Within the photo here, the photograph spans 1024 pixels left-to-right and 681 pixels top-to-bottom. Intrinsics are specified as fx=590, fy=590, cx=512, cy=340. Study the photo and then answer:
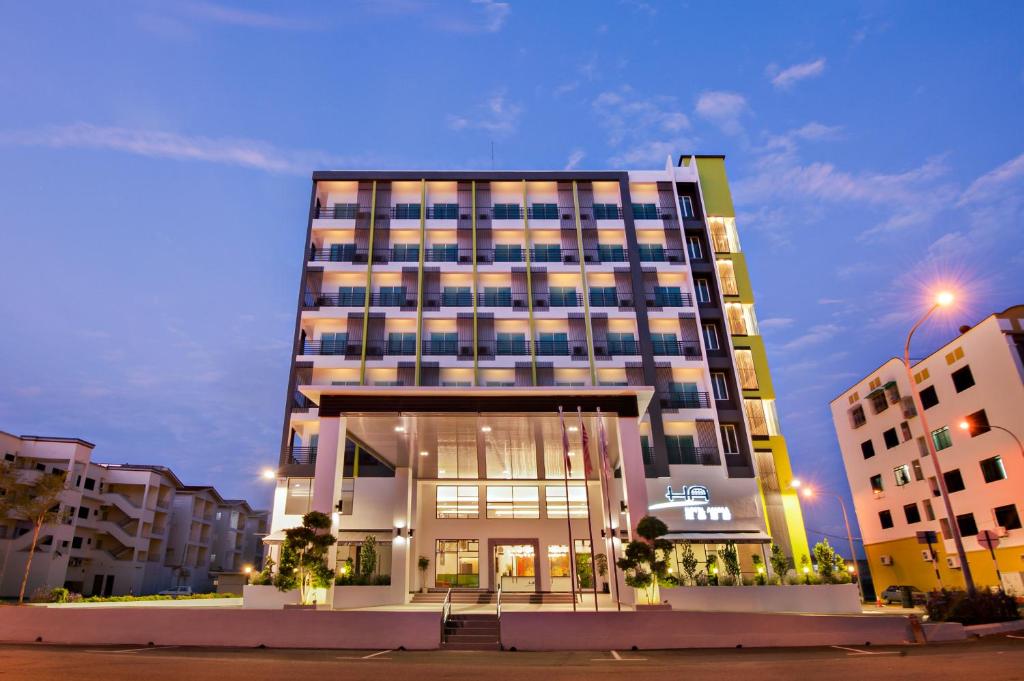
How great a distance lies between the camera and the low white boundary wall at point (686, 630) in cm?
1625

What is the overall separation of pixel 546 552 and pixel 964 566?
19.8m

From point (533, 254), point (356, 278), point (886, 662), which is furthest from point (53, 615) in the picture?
point (533, 254)

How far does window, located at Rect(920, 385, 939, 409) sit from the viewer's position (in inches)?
1513

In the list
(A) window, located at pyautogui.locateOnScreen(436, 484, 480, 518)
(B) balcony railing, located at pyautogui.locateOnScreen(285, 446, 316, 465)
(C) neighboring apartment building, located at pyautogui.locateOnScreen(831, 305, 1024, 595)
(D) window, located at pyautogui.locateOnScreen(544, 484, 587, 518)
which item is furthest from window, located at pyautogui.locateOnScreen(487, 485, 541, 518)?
(C) neighboring apartment building, located at pyautogui.locateOnScreen(831, 305, 1024, 595)

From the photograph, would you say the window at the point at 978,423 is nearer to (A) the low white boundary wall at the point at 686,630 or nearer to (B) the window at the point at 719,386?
(B) the window at the point at 719,386

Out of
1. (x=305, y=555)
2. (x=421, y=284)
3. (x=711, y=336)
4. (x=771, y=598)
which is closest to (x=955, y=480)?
(x=711, y=336)

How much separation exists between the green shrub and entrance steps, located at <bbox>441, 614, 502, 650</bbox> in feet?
46.5

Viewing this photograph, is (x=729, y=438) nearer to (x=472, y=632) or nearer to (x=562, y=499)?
(x=562, y=499)

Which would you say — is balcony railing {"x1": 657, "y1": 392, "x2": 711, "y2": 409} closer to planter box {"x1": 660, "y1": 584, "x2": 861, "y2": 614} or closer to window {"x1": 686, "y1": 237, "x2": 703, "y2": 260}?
window {"x1": 686, "y1": 237, "x2": 703, "y2": 260}

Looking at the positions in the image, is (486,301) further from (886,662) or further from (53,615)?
(886,662)

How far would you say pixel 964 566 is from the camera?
18.2m

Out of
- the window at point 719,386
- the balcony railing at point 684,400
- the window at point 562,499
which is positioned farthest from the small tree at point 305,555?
the window at point 719,386

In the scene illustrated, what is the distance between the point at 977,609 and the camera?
18.3m

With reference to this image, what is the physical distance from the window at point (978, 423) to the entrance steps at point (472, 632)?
31.5 metres
